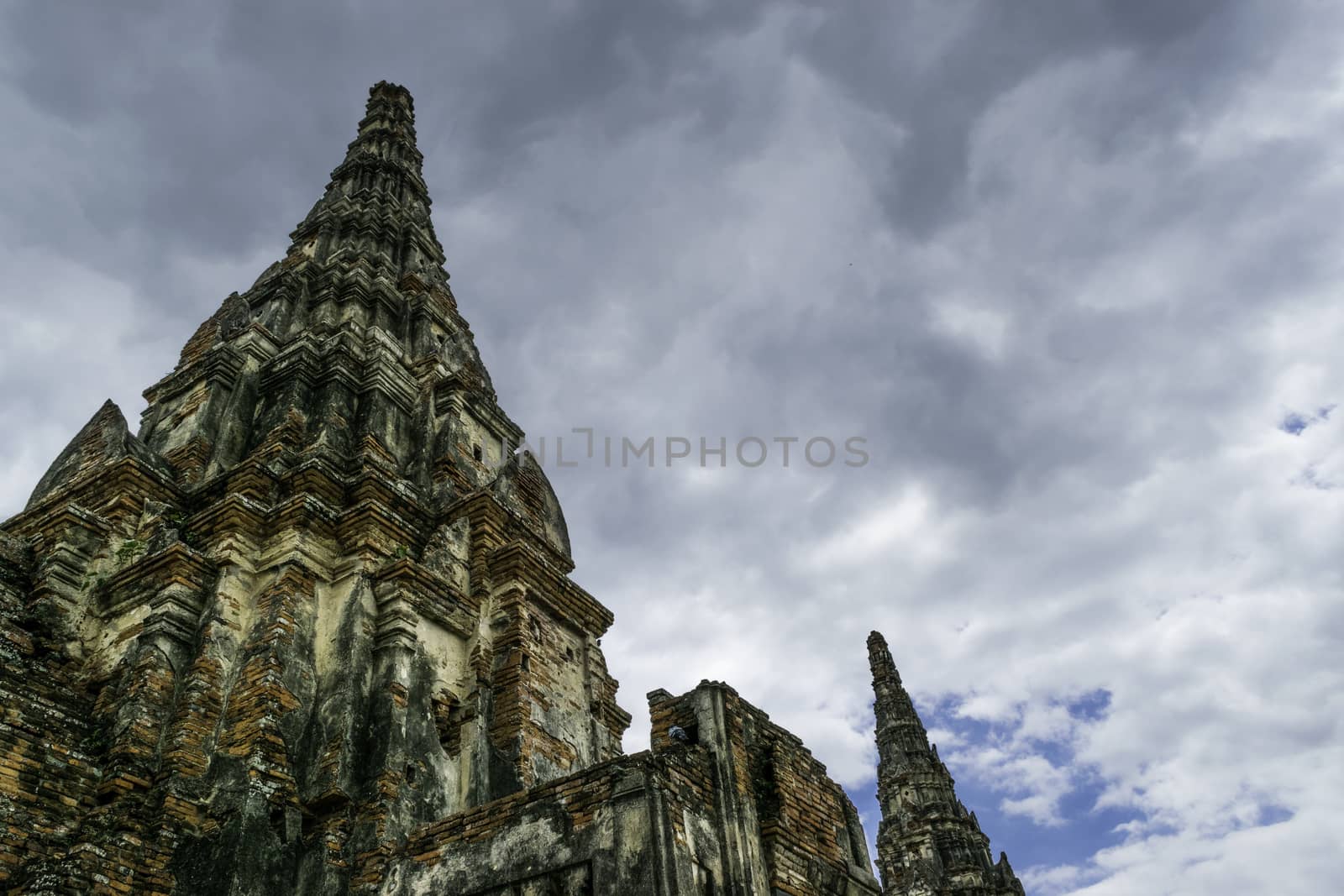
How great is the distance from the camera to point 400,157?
2527 centimetres

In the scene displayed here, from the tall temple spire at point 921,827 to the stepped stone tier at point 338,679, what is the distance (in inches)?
910

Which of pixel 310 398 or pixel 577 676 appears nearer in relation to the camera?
pixel 577 676

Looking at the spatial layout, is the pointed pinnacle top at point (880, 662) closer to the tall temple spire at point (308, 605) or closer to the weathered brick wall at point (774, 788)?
the tall temple spire at point (308, 605)

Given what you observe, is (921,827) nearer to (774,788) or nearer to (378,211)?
(378,211)

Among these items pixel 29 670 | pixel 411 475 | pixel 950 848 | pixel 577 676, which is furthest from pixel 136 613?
pixel 950 848

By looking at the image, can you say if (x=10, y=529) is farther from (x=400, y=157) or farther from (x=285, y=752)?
(x=400, y=157)

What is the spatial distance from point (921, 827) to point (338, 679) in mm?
27804

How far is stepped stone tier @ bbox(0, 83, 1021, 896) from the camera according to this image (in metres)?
7.45

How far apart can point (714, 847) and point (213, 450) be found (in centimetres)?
1011

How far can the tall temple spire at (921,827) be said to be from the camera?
30797 millimetres

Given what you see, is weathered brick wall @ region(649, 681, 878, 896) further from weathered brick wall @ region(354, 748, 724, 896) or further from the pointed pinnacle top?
the pointed pinnacle top

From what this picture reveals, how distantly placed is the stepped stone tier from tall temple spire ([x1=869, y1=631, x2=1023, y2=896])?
2312 centimetres

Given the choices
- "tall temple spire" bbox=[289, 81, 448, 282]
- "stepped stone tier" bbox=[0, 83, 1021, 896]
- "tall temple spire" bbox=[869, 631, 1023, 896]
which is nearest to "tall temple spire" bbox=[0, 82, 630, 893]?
"stepped stone tier" bbox=[0, 83, 1021, 896]

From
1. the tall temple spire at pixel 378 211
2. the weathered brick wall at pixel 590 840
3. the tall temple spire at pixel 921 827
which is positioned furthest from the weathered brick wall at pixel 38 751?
the tall temple spire at pixel 921 827
